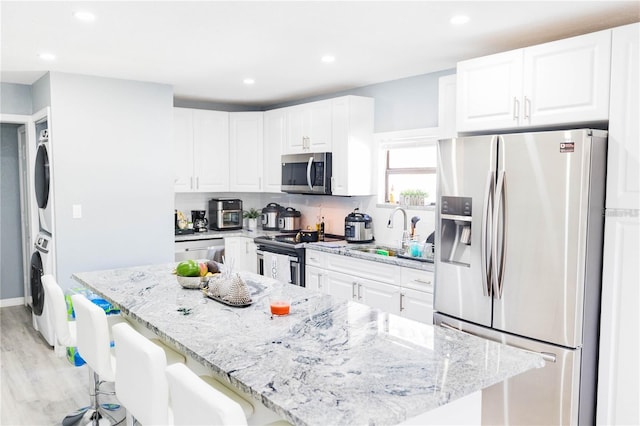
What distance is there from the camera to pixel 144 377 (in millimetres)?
1876

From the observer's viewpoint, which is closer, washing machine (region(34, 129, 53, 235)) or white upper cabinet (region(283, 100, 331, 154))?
washing machine (region(34, 129, 53, 235))

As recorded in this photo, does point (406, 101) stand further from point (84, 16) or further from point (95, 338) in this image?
point (95, 338)

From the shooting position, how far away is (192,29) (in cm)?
316

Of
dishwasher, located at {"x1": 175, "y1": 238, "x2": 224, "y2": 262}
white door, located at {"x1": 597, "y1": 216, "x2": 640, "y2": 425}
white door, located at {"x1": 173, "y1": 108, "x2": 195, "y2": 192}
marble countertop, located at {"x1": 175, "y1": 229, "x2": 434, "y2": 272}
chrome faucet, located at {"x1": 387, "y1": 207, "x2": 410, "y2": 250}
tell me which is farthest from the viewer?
white door, located at {"x1": 173, "y1": 108, "x2": 195, "y2": 192}

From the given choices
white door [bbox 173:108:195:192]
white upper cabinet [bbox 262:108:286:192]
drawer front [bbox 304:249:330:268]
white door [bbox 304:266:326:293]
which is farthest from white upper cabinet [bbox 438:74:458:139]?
white door [bbox 173:108:195:192]

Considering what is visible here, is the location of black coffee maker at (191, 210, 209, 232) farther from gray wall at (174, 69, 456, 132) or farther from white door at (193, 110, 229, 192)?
gray wall at (174, 69, 456, 132)

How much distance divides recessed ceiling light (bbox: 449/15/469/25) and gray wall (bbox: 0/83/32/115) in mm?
4230

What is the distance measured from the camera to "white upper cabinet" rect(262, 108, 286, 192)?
571 cm

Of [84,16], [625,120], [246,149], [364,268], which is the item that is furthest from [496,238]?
[246,149]

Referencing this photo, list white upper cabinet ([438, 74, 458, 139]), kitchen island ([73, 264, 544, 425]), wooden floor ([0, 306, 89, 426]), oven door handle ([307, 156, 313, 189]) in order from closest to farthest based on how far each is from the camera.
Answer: kitchen island ([73, 264, 544, 425]), wooden floor ([0, 306, 89, 426]), white upper cabinet ([438, 74, 458, 139]), oven door handle ([307, 156, 313, 189])

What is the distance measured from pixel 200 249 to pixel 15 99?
237cm

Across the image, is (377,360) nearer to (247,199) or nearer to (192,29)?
(192,29)

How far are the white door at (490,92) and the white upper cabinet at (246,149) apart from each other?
308 centimetres

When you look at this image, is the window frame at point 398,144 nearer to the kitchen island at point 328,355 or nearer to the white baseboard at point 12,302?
the kitchen island at point 328,355
